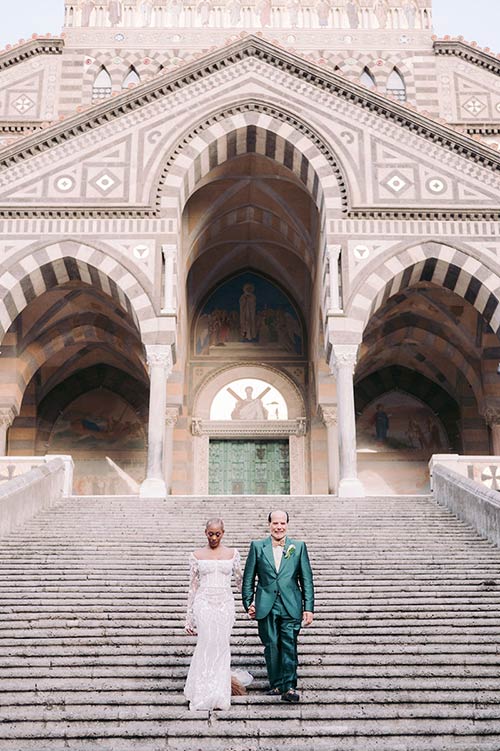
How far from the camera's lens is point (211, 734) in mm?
6492

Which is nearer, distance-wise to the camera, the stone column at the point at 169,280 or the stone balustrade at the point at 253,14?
the stone column at the point at 169,280

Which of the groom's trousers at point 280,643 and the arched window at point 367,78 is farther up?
the arched window at point 367,78

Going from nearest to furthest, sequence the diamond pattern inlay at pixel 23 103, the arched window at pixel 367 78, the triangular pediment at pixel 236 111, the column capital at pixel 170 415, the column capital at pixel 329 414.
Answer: the triangular pediment at pixel 236 111, the column capital at pixel 329 414, the column capital at pixel 170 415, the diamond pattern inlay at pixel 23 103, the arched window at pixel 367 78

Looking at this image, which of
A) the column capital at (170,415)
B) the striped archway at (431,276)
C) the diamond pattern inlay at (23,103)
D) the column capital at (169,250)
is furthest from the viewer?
the diamond pattern inlay at (23,103)

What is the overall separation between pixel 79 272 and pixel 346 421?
6.74m

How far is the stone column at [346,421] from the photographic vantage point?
55.0ft

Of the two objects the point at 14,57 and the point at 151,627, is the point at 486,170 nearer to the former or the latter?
the point at 151,627

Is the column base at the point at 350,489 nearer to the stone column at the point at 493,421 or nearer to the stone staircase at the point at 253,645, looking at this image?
the stone staircase at the point at 253,645

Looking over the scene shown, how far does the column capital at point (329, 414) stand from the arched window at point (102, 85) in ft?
42.6

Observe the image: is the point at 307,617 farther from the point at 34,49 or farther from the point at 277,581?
the point at 34,49

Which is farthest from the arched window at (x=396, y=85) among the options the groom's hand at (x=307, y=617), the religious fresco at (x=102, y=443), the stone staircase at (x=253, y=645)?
the groom's hand at (x=307, y=617)

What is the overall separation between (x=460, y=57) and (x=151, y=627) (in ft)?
80.0

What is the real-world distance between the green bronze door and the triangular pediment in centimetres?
835

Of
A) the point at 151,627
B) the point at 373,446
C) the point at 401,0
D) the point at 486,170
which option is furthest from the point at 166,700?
the point at 401,0
